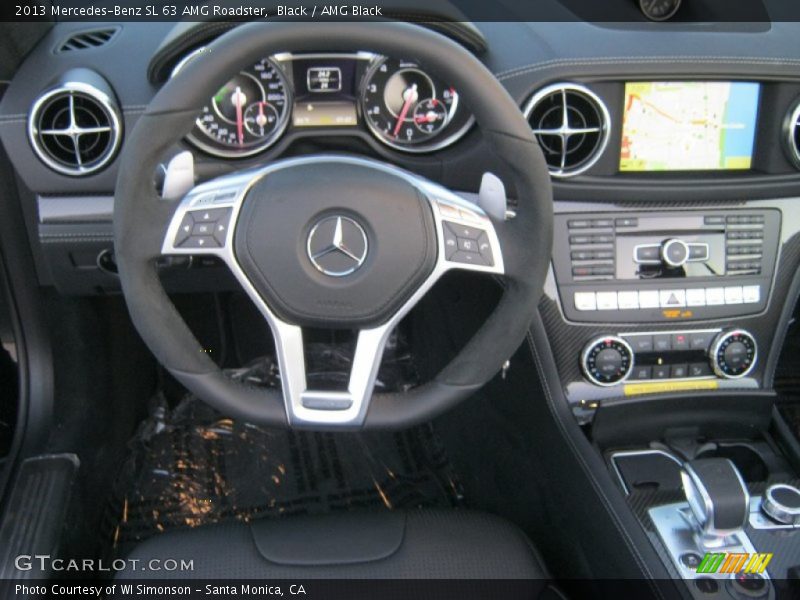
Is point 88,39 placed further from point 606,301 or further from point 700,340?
point 700,340

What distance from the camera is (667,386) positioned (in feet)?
5.01

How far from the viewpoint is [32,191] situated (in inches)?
59.3

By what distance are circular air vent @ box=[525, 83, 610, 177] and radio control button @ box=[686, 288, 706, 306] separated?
316 millimetres

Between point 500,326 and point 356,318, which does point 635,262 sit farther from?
point 356,318

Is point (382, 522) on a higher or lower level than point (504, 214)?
lower

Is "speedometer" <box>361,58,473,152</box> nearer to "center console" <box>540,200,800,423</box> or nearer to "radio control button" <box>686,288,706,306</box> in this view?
"center console" <box>540,200,800,423</box>

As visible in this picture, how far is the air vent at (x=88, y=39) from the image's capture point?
1487mm

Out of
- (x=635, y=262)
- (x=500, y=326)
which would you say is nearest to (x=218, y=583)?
(x=500, y=326)

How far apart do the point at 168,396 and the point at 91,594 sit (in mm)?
747

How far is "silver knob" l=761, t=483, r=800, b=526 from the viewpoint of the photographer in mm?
1290

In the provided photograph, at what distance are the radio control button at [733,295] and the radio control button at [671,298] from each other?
9 centimetres

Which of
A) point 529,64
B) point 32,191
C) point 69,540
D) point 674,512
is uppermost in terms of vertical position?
point 529,64

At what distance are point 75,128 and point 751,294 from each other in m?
1.29

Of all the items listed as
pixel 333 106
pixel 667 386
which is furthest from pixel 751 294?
pixel 333 106
